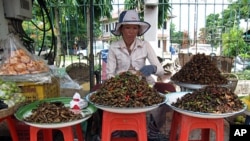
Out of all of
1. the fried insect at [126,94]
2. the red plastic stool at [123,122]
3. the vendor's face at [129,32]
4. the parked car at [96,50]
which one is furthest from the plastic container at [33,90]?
the parked car at [96,50]

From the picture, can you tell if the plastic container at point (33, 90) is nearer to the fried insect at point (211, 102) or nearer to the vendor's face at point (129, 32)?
the vendor's face at point (129, 32)

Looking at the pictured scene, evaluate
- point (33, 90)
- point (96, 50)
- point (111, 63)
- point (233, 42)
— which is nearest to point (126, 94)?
point (33, 90)

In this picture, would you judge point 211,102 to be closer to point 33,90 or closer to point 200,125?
point 200,125

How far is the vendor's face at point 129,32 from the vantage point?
2.07 meters

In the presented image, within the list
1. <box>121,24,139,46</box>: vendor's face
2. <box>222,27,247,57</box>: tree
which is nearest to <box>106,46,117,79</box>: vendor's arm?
<box>121,24,139,46</box>: vendor's face

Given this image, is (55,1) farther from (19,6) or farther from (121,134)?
(121,134)

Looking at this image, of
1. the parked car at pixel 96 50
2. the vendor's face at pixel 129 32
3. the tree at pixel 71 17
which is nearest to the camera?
the vendor's face at pixel 129 32

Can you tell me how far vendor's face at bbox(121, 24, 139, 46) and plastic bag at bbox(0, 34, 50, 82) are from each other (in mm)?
764

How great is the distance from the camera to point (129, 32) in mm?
2076

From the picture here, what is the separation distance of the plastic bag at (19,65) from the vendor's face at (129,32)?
764 millimetres

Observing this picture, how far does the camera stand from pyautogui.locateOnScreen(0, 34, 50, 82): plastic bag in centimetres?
163

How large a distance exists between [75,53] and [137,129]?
3.52 m

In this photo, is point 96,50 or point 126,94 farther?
point 96,50

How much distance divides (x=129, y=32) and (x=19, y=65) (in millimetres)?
946
